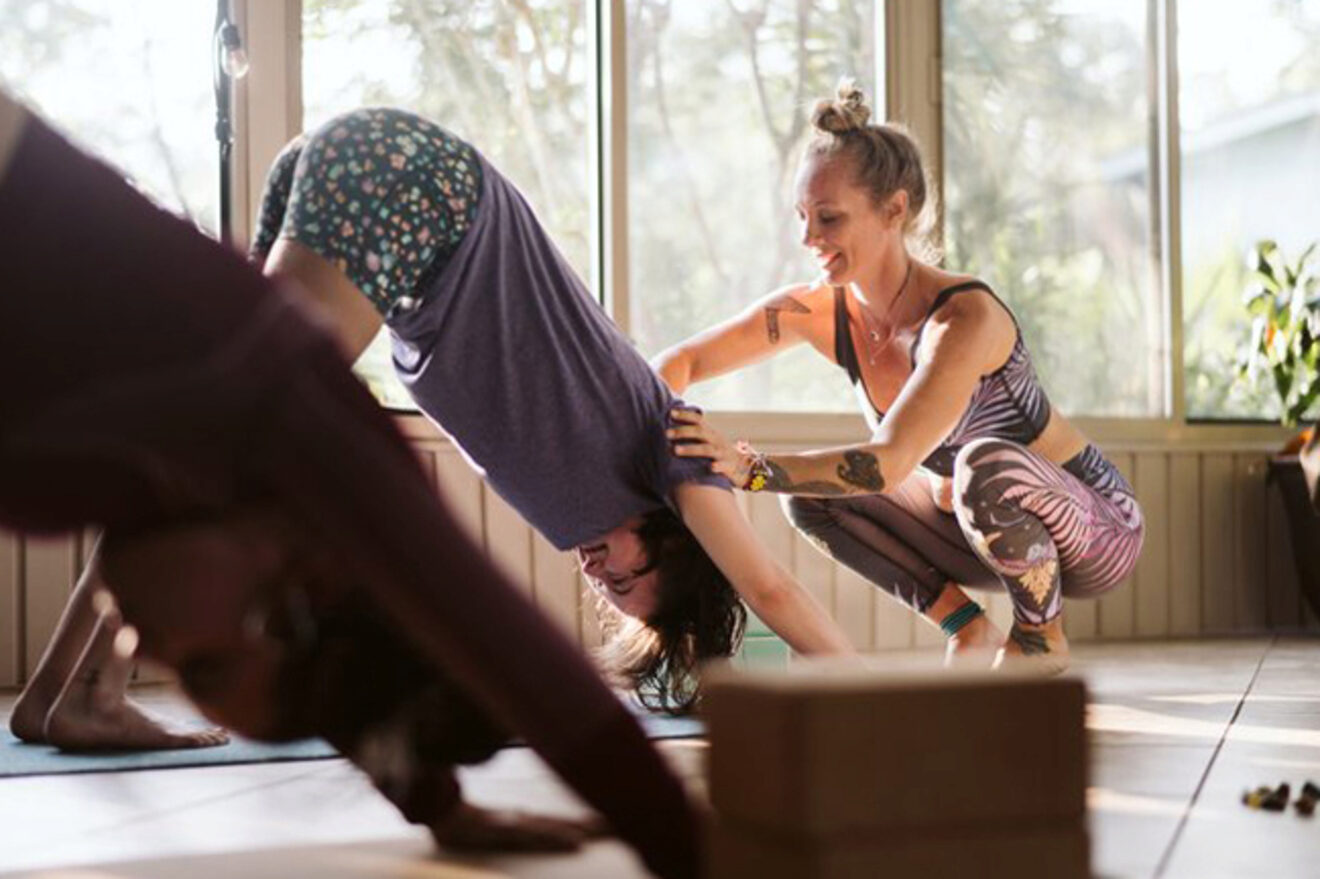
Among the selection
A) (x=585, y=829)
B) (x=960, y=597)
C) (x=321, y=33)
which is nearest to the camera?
(x=585, y=829)

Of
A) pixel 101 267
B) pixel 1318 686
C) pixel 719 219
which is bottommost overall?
pixel 1318 686

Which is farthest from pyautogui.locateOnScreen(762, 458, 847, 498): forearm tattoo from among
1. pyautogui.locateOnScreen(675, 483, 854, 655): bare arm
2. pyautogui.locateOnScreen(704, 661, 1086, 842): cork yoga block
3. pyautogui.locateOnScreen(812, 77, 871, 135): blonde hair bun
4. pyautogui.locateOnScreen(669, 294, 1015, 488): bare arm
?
pyautogui.locateOnScreen(704, 661, 1086, 842): cork yoga block

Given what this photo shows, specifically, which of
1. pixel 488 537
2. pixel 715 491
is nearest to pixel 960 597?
pixel 715 491

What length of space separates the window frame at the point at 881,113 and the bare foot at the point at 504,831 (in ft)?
7.11

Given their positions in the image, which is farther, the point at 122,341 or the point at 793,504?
the point at 793,504

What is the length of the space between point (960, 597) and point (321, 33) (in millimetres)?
1806

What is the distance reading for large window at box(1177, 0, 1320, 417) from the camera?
16.0ft

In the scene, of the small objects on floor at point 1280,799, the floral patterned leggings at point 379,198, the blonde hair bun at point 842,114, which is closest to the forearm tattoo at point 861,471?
the blonde hair bun at point 842,114

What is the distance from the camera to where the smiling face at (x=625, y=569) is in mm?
2221

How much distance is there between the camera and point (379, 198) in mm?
1846

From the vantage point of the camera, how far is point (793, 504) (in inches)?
114

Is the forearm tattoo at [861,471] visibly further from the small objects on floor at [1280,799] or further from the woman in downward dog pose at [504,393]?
the small objects on floor at [1280,799]

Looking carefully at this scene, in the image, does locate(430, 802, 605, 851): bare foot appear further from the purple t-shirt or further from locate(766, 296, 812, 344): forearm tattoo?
locate(766, 296, 812, 344): forearm tattoo

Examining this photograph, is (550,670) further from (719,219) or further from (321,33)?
(719,219)
